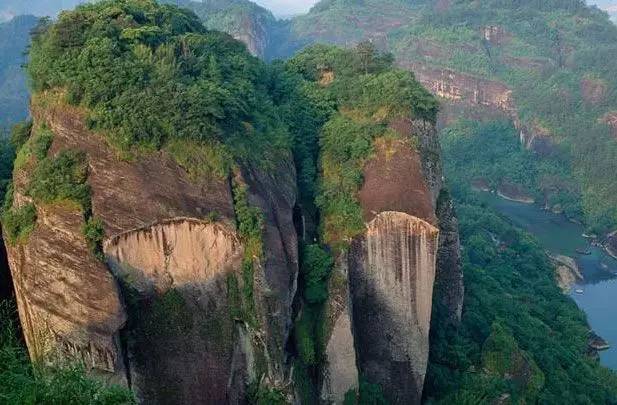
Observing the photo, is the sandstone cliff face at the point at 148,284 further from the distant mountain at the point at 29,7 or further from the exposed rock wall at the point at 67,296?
the distant mountain at the point at 29,7

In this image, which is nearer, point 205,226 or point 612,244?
point 205,226

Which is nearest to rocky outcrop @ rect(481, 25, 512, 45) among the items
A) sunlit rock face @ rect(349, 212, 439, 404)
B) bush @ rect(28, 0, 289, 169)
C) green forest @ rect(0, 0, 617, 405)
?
green forest @ rect(0, 0, 617, 405)

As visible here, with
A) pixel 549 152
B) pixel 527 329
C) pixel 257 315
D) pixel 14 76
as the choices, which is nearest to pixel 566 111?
pixel 549 152

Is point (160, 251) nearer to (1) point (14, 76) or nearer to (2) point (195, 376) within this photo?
(2) point (195, 376)

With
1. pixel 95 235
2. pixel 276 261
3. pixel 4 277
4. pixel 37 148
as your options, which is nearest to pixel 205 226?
pixel 276 261

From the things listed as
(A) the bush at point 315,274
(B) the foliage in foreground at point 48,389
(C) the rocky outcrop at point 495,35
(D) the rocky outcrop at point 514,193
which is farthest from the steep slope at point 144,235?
(C) the rocky outcrop at point 495,35

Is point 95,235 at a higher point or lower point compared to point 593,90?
higher

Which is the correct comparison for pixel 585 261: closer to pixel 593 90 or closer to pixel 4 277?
pixel 593 90
